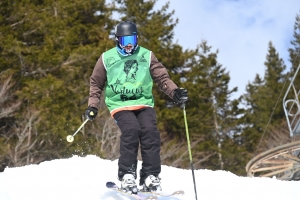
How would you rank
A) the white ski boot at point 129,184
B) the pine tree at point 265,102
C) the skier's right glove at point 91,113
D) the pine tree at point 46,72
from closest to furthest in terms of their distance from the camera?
1. the white ski boot at point 129,184
2. the skier's right glove at point 91,113
3. the pine tree at point 46,72
4. the pine tree at point 265,102

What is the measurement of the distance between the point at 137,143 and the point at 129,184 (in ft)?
1.41

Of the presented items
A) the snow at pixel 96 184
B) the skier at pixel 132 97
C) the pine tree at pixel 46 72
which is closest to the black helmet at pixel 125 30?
the skier at pixel 132 97

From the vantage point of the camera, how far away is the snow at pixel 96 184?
4.62 metres

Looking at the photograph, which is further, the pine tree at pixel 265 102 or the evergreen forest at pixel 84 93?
the pine tree at pixel 265 102

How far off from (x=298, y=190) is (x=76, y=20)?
2413 centimetres

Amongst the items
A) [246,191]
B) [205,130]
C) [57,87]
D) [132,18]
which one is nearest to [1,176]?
[246,191]

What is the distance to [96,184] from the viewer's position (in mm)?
5297

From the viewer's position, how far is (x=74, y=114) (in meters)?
22.2

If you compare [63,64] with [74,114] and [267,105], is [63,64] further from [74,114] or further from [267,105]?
[267,105]

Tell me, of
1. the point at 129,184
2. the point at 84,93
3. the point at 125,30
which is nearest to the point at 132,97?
the point at 125,30

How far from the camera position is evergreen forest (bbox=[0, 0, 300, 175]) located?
20594 millimetres

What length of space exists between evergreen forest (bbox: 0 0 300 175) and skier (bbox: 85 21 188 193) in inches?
352

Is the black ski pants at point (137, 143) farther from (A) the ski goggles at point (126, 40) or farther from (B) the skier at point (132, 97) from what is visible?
(A) the ski goggles at point (126, 40)

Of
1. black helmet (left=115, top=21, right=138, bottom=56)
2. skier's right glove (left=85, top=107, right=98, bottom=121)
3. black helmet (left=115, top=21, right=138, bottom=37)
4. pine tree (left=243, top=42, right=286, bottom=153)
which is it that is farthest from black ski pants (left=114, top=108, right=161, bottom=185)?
pine tree (left=243, top=42, right=286, bottom=153)
